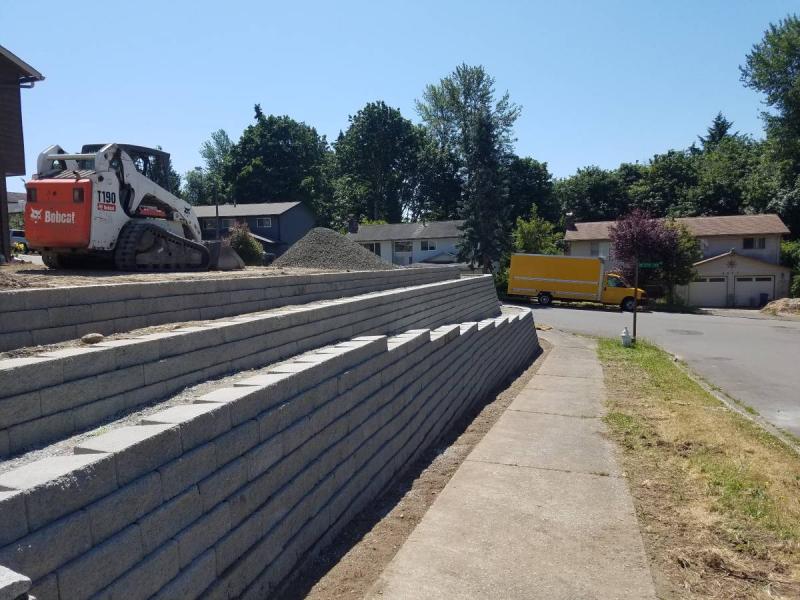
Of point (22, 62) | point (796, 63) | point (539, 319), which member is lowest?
point (539, 319)

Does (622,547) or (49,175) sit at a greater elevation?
(49,175)

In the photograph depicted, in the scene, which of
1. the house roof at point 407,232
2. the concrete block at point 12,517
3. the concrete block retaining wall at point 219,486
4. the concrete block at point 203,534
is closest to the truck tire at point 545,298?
the house roof at point 407,232

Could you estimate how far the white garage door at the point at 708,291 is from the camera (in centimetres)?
3638

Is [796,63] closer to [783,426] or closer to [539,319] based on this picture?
[539,319]

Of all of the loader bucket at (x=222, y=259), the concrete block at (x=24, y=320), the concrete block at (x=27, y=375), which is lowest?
the concrete block at (x=27, y=375)

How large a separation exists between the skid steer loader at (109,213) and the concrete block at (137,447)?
6.85m

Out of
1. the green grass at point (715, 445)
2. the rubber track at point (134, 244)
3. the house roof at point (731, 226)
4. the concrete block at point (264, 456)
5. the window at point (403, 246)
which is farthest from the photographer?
the window at point (403, 246)

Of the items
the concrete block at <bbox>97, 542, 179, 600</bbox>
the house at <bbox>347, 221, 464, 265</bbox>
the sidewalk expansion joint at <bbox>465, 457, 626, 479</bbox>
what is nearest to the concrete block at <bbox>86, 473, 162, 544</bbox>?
the concrete block at <bbox>97, 542, 179, 600</bbox>

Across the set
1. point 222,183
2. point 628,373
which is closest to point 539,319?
point 628,373

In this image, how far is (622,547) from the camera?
4785 millimetres

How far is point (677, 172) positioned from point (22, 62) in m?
51.4

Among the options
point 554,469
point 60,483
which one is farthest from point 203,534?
point 554,469

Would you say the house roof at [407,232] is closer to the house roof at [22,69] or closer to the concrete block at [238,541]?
the house roof at [22,69]

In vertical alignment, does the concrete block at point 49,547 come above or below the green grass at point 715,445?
A: above
